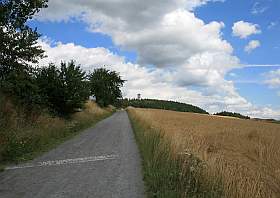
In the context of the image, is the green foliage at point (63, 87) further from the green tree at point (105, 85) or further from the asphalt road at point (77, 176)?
the green tree at point (105, 85)

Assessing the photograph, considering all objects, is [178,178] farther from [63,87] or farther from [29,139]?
[63,87]

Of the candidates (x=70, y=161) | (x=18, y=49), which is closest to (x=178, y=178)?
(x=70, y=161)

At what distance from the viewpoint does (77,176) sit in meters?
12.0

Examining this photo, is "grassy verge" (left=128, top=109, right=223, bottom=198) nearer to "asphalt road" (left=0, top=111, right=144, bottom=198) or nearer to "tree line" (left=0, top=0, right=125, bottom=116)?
"asphalt road" (left=0, top=111, right=144, bottom=198)

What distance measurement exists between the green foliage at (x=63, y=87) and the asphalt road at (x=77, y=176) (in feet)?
45.6

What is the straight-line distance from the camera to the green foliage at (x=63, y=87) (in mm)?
31469

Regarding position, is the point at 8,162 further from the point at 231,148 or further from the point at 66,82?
the point at 66,82

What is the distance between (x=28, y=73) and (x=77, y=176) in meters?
14.6

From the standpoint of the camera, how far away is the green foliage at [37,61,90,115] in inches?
1239

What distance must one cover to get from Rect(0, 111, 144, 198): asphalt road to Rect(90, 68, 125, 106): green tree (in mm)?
66665

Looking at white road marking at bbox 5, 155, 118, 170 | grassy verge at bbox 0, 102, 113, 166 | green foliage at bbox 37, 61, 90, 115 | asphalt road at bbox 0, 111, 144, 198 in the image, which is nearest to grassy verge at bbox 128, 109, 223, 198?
asphalt road at bbox 0, 111, 144, 198

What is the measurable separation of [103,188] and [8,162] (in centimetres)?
573

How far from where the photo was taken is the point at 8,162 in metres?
14.7

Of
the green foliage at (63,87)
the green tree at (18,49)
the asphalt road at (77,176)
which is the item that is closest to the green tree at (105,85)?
the green foliage at (63,87)
